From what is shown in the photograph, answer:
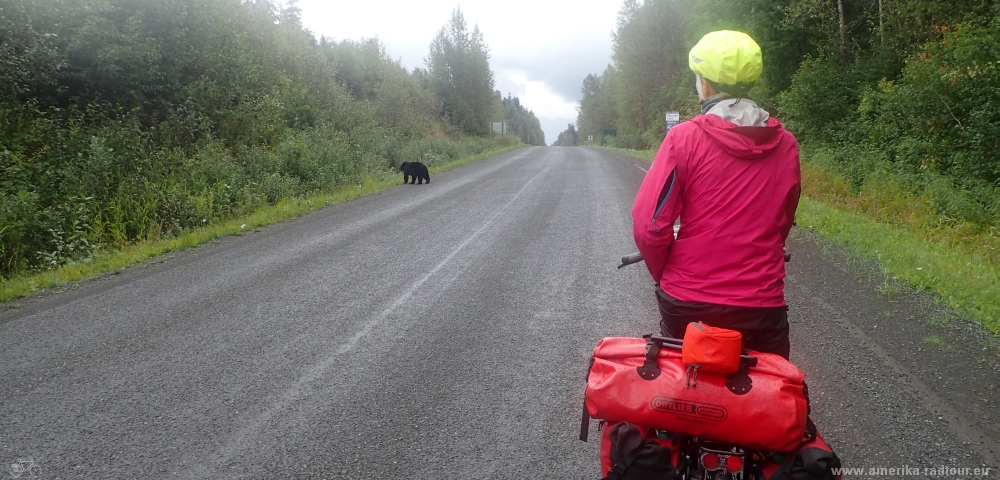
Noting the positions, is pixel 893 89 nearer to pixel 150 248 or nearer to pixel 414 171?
pixel 414 171

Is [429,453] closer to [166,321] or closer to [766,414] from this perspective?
[766,414]

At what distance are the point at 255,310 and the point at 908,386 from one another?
5515mm

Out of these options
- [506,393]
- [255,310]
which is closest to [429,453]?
[506,393]

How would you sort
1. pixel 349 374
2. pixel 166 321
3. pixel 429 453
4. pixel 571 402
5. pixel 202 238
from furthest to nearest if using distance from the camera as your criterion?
pixel 202 238, pixel 166 321, pixel 349 374, pixel 571 402, pixel 429 453

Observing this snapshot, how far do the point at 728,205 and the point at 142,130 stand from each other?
1612 centimetres

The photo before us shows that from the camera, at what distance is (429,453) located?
359 cm

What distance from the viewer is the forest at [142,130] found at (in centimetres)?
1082

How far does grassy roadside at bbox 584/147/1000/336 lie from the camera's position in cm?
631

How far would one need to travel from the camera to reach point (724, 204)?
2.41 m

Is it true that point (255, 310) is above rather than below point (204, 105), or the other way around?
below

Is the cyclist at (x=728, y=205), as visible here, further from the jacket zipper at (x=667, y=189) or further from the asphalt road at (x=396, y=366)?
the asphalt road at (x=396, y=366)

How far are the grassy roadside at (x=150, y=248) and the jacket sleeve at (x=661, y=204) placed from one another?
7.77m

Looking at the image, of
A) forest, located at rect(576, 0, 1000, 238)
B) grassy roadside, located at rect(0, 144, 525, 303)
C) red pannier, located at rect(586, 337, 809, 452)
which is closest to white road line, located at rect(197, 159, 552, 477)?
red pannier, located at rect(586, 337, 809, 452)

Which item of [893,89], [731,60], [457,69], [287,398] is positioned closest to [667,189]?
[731,60]
